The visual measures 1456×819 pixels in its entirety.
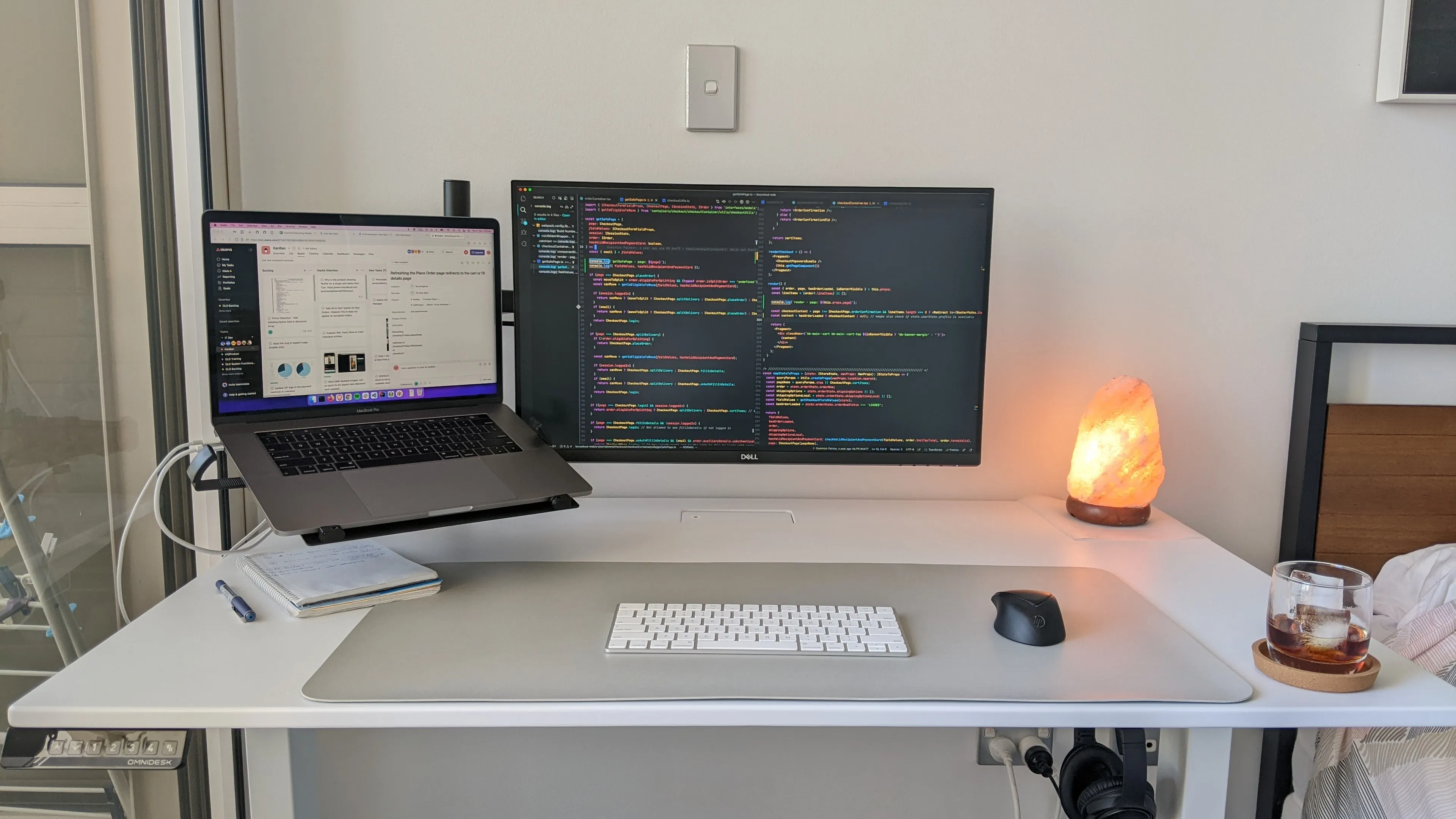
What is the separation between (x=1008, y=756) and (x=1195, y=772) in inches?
21.5

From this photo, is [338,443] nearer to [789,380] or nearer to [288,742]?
[288,742]

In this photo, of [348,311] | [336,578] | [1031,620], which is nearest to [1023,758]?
[1031,620]

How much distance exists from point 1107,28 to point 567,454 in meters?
1.07

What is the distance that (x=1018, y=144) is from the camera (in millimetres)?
1582

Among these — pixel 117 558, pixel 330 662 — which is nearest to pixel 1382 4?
pixel 330 662

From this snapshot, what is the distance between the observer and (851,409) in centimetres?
139

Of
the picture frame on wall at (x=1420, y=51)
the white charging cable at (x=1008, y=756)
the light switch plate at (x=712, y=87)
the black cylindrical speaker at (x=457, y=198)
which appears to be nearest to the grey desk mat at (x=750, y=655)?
the white charging cable at (x=1008, y=756)

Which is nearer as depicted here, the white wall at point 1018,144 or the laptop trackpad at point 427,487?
the laptop trackpad at point 427,487

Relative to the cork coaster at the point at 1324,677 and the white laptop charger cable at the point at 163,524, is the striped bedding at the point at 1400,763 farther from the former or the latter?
the white laptop charger cable at the point at 163,524

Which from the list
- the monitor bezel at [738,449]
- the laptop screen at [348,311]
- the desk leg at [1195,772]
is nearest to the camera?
the desk leg at [1195,772]

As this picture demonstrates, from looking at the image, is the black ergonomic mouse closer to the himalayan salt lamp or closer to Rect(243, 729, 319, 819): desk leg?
the himalayan salt lamp

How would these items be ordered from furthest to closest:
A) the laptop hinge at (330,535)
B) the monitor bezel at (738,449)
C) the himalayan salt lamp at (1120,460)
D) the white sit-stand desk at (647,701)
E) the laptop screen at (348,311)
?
the himalayan salt lamp at (1120,460) < the monitor bezel at (738,449) < the laptop screen at (348,311) < the laptop hinge at (330,535) < the white sit-stand desk at (647,701)

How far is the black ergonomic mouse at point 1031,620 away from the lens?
1007 millimetres

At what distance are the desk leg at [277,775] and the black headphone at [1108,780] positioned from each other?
31.8 inches
